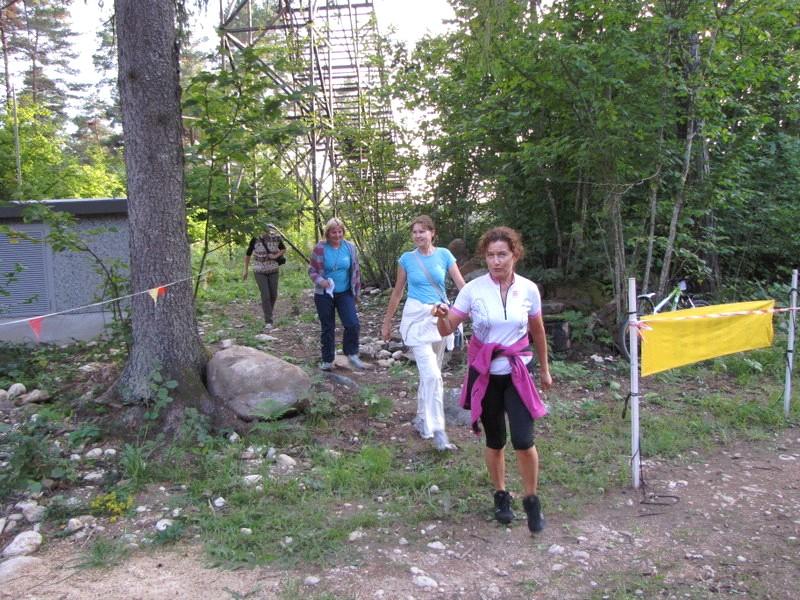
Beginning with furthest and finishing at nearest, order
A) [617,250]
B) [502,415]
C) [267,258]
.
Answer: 1. [267,258]
2. [617,250]
3. [502,415]

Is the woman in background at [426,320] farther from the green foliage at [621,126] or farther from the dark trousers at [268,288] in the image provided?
the dark trousers at [268,288]

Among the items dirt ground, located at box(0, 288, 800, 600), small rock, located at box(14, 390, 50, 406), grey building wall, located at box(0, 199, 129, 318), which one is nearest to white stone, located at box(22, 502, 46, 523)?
dirt ground, located at box(0, 288, 800, 600)

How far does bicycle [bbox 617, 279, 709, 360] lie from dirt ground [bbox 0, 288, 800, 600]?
10.7ft

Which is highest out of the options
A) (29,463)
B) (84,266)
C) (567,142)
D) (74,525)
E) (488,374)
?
(567,142)

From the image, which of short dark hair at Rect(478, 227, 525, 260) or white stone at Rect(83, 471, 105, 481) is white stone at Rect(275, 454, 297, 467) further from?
short dark hair at Rect(478, 227, 525, 260)

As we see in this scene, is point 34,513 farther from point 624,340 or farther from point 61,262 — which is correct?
point 624,340

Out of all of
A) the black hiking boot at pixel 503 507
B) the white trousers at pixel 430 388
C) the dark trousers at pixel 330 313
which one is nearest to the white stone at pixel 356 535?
the black hiking boot at pixel 503 507

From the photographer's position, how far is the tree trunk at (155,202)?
4883 millimetres

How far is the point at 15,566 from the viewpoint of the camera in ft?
10.7

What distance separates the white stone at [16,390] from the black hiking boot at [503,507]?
482 cm

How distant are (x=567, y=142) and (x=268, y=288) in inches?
180

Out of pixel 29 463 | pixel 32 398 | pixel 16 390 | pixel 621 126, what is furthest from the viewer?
pixel 621 126

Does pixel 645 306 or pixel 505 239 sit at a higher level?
pixel 505 239

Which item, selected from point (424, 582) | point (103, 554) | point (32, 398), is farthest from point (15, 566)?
point (32, 398)
